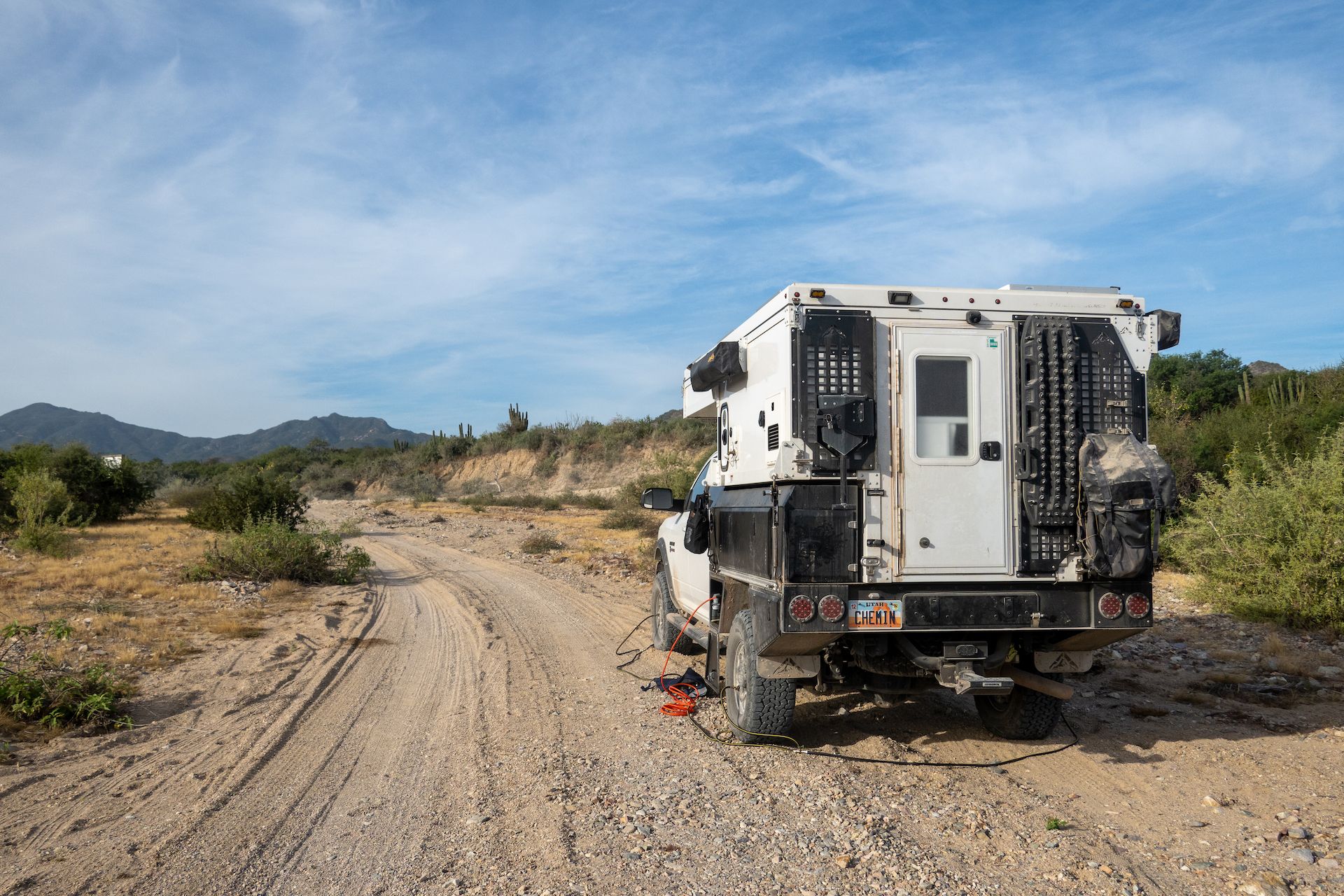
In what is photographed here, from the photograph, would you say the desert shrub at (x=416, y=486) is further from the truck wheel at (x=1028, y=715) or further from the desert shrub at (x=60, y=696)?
the truck wheel at (x=1028, y=715)

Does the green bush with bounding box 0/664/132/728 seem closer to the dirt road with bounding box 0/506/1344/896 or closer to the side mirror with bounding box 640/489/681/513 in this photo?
the dirt road with bounding box 0/506/1344/896

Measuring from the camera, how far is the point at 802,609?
Result: 539cm

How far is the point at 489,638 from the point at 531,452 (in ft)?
158

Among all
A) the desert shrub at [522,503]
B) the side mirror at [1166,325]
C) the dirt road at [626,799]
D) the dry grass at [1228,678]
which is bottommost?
the dirt road at [626,799]

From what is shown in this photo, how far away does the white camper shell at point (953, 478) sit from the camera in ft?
17.8

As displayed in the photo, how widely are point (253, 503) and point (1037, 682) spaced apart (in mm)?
18118

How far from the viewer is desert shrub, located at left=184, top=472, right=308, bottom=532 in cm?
1977

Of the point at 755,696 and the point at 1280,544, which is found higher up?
the point at 1280,544

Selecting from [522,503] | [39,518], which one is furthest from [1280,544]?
[522,503]

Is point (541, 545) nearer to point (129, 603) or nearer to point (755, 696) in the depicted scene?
point (129, 603)

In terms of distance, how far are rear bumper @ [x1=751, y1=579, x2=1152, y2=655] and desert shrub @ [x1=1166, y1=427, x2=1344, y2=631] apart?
19.5 feet

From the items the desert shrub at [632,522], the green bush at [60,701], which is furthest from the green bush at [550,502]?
the green bush at [60,701]

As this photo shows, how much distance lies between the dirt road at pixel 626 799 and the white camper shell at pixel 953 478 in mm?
800

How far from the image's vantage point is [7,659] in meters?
7.97
